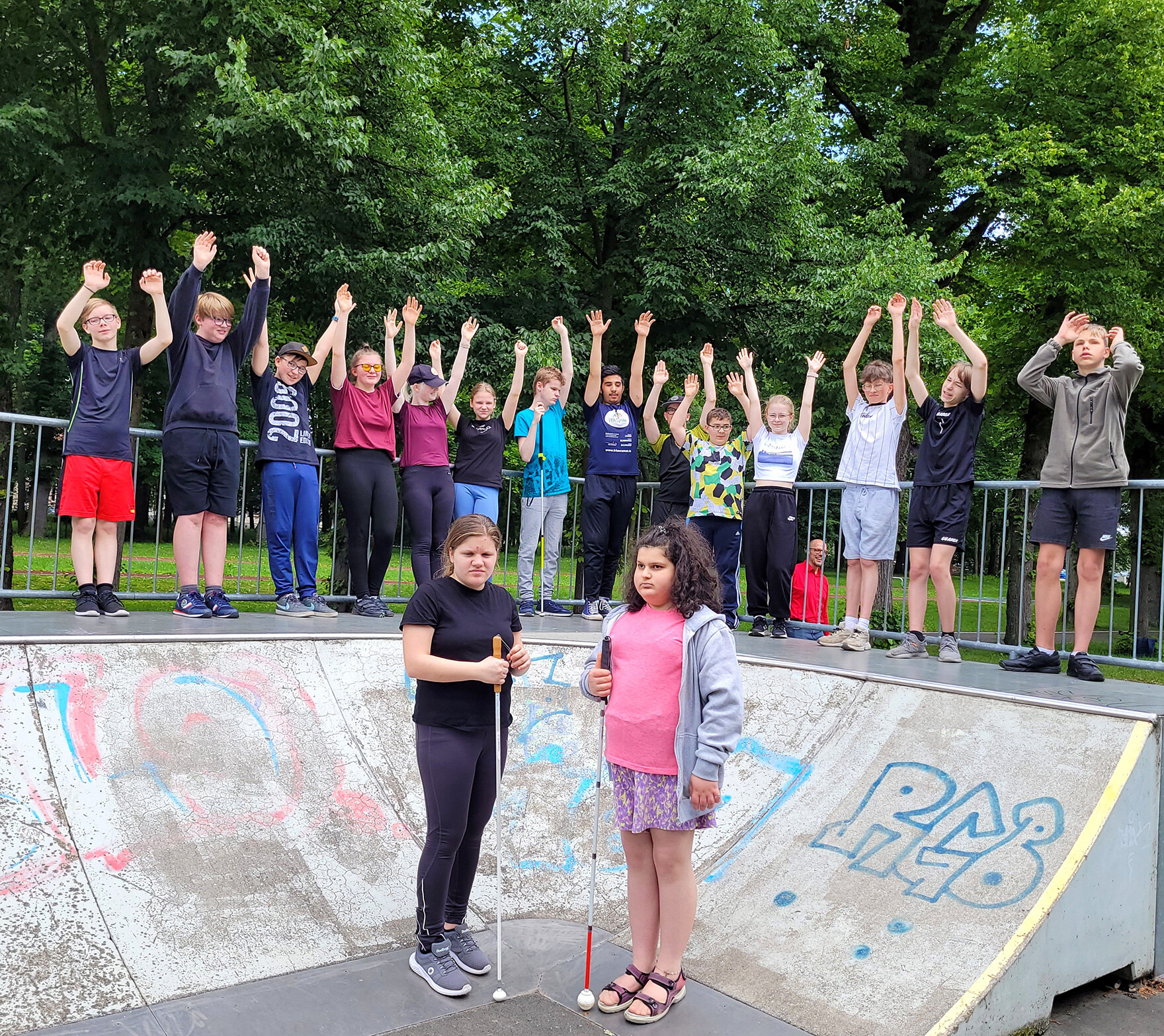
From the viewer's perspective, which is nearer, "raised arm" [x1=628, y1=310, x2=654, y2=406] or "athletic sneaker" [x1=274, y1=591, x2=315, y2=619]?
"athletic sneaker" [x1=274, y1=591, x2=315, y2=619]

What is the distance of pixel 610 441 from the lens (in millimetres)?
8836

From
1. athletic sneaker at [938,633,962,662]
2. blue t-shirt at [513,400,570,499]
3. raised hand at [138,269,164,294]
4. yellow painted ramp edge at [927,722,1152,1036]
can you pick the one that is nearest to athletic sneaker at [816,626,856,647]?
athletic sneaker at [938,633,962,662]

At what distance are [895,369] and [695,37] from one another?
875cm

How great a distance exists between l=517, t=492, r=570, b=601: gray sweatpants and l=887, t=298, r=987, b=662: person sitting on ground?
128 inches

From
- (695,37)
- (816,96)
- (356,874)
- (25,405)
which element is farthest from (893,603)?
(25,405)

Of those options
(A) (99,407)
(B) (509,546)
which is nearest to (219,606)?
(A) (99,407)

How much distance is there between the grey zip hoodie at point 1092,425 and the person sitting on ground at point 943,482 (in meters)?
0.57

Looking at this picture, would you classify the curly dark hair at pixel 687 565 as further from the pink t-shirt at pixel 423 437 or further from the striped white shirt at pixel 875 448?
the pink t-shirt at pixel 423 437

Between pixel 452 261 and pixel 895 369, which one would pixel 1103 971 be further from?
pixel 452 261

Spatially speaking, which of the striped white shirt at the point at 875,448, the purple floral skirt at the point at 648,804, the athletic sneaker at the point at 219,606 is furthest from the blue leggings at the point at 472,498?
the purple floral skirt at the point at 648,804

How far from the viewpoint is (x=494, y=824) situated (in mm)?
5480

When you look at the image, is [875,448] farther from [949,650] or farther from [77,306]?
[77,306]

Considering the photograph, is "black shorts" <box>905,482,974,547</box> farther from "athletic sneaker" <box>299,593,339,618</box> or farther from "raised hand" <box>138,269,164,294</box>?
"raised hand" <box>138,269,164,294</box>

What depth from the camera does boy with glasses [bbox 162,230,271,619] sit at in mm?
6906
